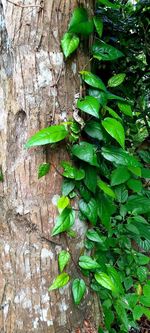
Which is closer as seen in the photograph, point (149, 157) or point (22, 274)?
point (22, 274)

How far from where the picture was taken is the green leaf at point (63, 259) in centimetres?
109

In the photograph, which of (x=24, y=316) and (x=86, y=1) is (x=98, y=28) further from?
(x=24, y=316)

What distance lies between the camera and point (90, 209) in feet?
3.76

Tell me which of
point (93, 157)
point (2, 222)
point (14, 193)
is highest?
point (93, 157)

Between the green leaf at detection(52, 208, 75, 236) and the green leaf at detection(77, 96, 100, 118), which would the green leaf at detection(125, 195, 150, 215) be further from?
the green leaf at detection(77, 96, 100, 118)

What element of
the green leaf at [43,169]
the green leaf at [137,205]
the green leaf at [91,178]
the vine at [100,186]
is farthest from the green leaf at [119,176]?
the green leaf at [43,169]

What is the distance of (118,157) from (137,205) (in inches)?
16.8

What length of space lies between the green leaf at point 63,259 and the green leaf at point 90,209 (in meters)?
0.14

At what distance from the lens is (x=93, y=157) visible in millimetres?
1062

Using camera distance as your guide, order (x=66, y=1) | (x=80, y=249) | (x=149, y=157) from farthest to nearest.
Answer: (x=149, y=157) → (x=80, y=249) → (x=66, y=1)

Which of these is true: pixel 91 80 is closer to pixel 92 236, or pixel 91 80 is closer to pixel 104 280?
pixel 92 236

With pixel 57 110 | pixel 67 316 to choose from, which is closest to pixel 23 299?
pixel 67 316

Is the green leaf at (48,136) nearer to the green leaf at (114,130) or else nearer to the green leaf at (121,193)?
the green leaf at (114,130)

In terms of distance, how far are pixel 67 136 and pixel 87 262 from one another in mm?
450
